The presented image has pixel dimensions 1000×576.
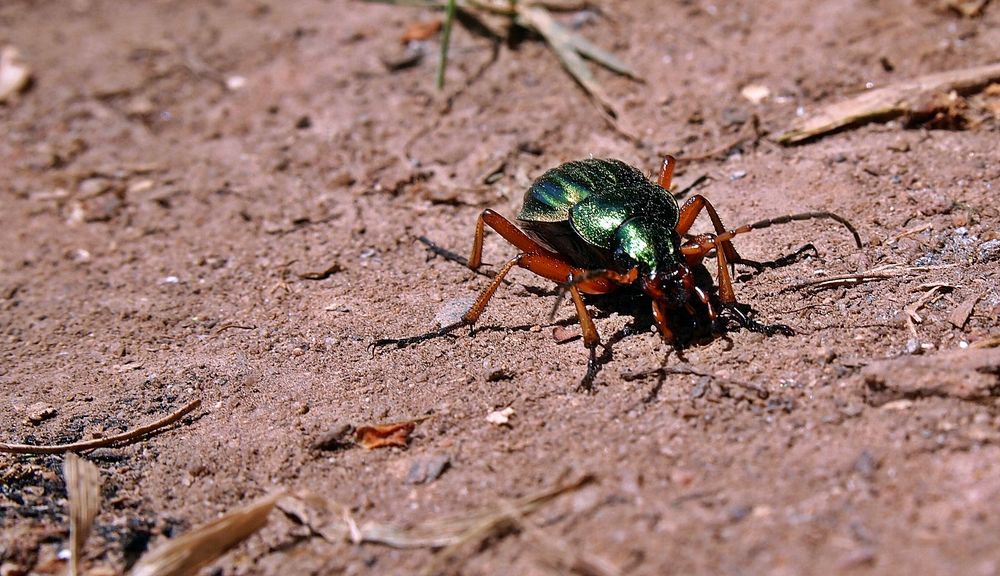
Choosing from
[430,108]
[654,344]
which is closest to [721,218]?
[654,344]

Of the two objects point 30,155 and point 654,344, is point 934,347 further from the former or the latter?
point 30,155

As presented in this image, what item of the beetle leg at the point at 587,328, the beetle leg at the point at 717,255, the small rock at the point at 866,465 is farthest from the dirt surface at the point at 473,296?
the beetle leg at the point at 717,255

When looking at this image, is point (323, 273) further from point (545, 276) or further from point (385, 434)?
point (385, 434)

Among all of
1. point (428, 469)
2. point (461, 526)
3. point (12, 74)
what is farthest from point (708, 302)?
point (12, 74)

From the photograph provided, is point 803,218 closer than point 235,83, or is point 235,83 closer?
point 803,218

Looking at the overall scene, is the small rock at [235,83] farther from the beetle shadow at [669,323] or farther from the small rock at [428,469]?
the small rock at [428,469]

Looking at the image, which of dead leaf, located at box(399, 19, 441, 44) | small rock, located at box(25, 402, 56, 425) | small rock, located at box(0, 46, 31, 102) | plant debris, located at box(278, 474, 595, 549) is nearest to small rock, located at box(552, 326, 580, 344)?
plant debris, located at box(278, 474, 595, 549)
